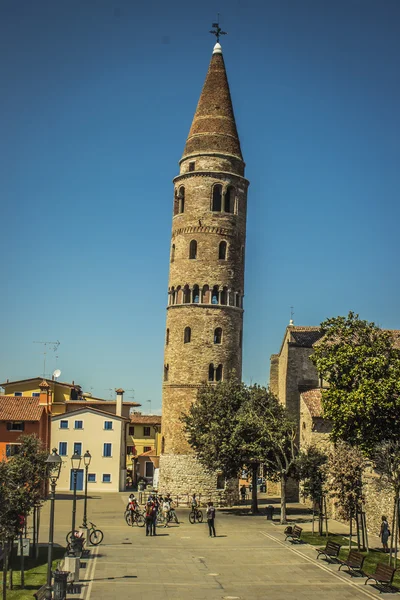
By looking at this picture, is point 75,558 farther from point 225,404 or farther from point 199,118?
point 199,118

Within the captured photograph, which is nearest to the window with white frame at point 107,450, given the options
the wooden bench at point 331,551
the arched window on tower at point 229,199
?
the arched window on tower at point 229,199

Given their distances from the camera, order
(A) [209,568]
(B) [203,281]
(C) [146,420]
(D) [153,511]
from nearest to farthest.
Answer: (A) [209,568] → (D) [153,511] → (B) [203,281] → (C) [146,420]

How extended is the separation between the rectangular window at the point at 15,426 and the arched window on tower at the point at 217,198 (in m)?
22.6

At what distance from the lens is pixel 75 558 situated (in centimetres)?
2666

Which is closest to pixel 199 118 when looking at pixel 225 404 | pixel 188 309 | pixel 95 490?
pixel 188 309

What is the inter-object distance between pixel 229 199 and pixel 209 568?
35.2 m

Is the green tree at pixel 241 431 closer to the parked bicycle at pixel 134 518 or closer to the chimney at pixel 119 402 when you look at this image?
the parked bicycle at pixel 134 518

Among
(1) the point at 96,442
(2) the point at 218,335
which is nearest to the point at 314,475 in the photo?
(2) the point at 218,335

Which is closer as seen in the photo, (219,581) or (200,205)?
(219,581)

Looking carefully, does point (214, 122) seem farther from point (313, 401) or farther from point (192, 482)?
point (192, 482)

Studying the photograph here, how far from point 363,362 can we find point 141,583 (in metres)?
15.1

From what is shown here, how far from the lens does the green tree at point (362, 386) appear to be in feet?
114

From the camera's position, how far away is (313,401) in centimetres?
5603

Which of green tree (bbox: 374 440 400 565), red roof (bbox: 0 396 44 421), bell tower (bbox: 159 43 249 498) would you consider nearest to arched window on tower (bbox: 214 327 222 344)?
bell tower (bbox: 159 43 249 498)
